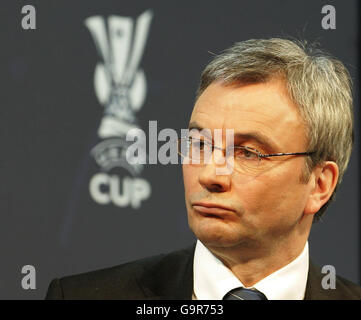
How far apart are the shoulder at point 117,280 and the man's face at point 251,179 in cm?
33

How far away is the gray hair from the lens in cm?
227

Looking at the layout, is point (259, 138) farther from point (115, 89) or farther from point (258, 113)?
point (115, 89)

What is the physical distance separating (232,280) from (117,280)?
45 centimetres

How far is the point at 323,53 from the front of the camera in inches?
98.8

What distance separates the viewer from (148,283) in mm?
2404

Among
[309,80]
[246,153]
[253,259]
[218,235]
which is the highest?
[309,80]

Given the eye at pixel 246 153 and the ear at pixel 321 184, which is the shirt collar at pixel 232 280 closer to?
the ear at pixel 321 184

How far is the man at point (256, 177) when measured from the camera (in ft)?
7.20

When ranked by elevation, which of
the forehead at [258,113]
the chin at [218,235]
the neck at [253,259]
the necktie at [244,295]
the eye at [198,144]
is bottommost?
the necktie at [244,295]

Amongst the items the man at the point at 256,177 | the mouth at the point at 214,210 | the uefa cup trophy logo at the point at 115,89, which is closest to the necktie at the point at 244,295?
the man at the point at 256,177

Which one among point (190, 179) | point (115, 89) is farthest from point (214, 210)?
point (115, 89)
